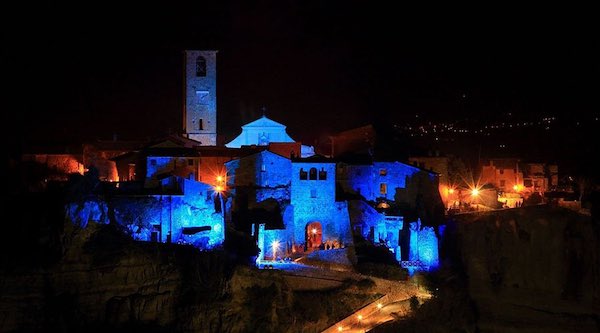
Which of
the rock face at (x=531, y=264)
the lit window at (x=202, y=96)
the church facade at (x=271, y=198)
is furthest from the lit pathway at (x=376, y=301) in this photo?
the lit window at (x=202, y=96)

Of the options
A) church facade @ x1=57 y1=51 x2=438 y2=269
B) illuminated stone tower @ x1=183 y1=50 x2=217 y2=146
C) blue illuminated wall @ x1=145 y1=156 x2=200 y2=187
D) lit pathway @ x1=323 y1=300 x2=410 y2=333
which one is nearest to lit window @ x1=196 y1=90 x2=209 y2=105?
illuminated stone tower @ x1=183 y1=50 x2=217 y2=146

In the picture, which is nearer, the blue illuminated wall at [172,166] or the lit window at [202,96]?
the blue illuminated wall at [172,166]

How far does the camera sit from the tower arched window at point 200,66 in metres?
51.0

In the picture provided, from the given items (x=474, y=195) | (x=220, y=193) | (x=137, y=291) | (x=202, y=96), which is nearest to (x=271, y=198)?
(x=220, y=193)

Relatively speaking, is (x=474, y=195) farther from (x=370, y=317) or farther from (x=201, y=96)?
(x=201, y=96)

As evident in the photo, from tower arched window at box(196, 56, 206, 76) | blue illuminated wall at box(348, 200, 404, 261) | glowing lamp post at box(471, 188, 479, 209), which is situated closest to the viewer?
blue illuminated wall at box(348, 200, 404, 261)

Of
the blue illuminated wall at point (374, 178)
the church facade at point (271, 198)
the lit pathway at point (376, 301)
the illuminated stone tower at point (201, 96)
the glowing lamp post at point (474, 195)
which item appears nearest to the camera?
the lit pathway at point (376, 301)

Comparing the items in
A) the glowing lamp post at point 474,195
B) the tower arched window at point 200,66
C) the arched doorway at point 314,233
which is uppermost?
the tower arched window at point 200,66

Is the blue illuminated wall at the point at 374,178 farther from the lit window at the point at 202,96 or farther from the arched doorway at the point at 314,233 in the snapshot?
the lit window at the point at 202,96

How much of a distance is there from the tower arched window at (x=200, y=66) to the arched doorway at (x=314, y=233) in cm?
1690

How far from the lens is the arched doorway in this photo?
40419mm

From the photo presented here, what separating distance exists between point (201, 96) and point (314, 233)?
1626 centimetres

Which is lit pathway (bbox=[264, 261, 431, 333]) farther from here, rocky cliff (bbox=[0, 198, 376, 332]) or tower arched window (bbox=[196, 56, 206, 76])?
tower arched window (bbox=[196, 56, 206, 76])

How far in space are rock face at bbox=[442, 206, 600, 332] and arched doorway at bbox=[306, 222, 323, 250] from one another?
896 cm
